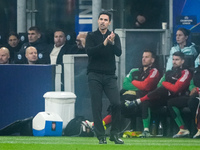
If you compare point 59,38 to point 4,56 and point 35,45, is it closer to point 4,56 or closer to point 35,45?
point 35,45

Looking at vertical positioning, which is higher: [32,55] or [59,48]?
[59,48]

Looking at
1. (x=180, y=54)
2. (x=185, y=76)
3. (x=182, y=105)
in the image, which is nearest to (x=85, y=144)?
(x=182, y=105)

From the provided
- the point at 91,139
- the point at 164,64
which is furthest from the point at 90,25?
the point at 91,139

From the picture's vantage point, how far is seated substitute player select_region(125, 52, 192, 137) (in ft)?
51.8

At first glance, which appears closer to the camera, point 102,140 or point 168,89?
point 102,140

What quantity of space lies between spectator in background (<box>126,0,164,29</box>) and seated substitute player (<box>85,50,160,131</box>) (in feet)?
7.79

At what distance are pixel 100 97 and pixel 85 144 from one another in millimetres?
742

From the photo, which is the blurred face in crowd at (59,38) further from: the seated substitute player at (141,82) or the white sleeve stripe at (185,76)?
the white sleeve stripe at (185,76)

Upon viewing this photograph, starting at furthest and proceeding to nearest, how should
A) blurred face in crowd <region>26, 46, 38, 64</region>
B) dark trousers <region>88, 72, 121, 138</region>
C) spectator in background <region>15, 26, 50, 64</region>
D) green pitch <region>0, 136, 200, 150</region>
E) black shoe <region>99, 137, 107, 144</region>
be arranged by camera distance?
spectator in background <region>15, 26, 50, 64</region>
blurred face in crowd <region>26, 46, 38, 64</region>
black shoe <region>99, 137, 107, 144</region>
dark trousers <region>88, 72, 121, 138</region>
green pitch <region>0, 136, 200, 150</region>

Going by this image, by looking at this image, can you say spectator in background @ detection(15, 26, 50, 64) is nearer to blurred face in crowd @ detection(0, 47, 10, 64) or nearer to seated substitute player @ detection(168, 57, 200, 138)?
blurred face in crowd @ detection(0, 47, 10, 64)

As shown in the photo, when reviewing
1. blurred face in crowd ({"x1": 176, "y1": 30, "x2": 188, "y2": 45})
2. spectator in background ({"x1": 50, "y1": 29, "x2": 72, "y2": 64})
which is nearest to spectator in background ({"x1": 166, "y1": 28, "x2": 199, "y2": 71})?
blurred face in crowd ({"x1": 176, "y1": 30, "x2": 188, "y2": 45})

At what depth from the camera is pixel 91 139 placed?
49.3 ft

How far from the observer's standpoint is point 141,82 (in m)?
16.1

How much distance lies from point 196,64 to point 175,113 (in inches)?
38.1
